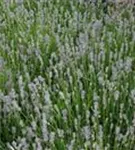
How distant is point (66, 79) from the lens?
241cm

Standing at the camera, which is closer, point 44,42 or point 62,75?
point 62,75

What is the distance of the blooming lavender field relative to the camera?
1952 mm

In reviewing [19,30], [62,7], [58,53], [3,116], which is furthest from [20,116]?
[62,7]

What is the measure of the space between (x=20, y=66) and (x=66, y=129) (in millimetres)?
691

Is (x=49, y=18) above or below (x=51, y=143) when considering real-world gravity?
above

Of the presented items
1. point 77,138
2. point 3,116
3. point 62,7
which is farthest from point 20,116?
point 62,7

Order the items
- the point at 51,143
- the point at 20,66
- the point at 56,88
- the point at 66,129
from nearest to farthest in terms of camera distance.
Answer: the point at 51,143, the point at 66,129, the point at 56,88, the point at 20,66

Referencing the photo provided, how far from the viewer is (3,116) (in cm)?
223

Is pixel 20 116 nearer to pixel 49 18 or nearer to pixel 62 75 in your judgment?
pixel 62 75

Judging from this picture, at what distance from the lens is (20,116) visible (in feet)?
7.29

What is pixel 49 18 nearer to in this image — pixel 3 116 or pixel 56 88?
pixel 56 88

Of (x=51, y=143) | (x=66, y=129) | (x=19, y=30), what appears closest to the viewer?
(x=51, y=143)

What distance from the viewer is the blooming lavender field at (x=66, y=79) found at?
6.40 ft

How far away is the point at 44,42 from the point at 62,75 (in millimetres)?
419
